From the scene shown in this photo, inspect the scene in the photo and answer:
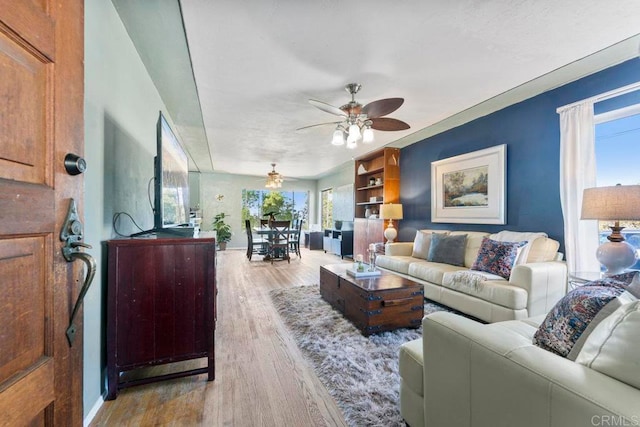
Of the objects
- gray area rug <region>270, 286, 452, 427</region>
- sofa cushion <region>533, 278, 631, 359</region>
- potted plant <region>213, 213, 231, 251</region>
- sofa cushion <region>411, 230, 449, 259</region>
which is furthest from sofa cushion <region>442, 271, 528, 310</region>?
potted plant <region>213, 213, 231, 251</region>

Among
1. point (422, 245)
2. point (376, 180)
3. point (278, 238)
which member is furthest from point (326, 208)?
point (422, 245)

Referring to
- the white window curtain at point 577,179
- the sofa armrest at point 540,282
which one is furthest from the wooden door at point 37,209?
the white window curtain at point 577,179

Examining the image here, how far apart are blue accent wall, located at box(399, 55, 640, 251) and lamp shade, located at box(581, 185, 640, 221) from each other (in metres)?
0.80

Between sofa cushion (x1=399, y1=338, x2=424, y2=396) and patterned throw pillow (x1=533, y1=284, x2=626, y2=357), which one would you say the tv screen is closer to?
sofa cushion (x1=399, y1=338, x2=424, y2=396)

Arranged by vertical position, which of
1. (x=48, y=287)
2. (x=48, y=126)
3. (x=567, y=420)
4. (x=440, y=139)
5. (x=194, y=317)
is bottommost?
(x=194, y=317)

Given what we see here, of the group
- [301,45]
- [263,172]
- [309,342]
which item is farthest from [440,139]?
[263,172]

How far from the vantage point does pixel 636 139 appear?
238 cm

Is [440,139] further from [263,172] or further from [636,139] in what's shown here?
[263,172]

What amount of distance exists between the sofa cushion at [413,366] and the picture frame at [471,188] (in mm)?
2797

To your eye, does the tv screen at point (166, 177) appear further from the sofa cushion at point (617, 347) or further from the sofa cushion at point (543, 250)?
the sofa cushion at point (543, 250)

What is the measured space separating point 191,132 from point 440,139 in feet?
13.4

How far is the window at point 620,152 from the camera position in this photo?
2387mm

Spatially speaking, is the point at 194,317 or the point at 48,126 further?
the point at 194,317

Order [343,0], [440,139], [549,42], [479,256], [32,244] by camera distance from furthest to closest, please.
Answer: [440,139] → [479,256] → [549,42] → [343,0] → [32,244]
